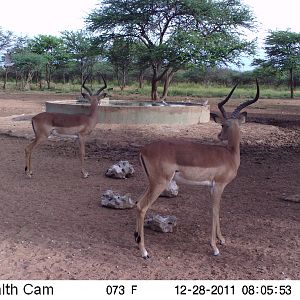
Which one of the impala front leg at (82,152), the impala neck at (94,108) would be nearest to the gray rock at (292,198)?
the impala front leg at (82,152)

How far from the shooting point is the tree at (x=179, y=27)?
23.3 metres

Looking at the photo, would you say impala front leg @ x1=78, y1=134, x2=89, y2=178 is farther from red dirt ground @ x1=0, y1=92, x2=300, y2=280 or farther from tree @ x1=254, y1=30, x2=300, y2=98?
tree @ x1=254, y1=30, x2=300, y2=98

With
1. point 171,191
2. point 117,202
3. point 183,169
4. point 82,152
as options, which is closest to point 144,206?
point 183,169

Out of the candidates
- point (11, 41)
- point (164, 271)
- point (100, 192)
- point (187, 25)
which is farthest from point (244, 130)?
point (11, 41)

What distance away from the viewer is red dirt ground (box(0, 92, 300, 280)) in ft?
14.0

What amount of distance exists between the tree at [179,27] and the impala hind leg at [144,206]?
18849mm

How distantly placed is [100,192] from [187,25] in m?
19.7

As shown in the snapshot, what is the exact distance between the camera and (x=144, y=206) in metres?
4.60

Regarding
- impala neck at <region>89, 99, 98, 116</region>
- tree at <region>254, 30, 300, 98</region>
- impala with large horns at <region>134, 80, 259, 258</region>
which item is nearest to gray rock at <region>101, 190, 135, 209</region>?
impala with large horns at <region>134, 80, 259, 258</region>

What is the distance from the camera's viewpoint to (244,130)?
13.9m

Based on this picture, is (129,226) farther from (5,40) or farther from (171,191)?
(5,40)

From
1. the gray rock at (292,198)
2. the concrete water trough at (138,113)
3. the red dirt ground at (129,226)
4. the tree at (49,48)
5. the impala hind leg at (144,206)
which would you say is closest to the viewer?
the red dirt ground at (129,226)

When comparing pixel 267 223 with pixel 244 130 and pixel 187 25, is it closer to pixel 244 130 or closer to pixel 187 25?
pixel 244 130

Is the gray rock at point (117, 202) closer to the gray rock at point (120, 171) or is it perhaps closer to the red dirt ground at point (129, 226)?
the red dirt ground at point (129, 226)
